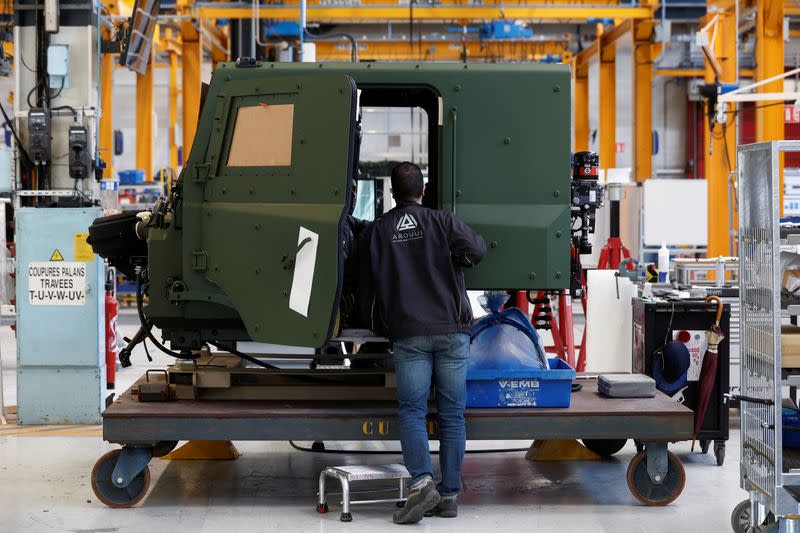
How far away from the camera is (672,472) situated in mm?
5520

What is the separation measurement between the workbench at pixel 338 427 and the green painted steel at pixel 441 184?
44 cm

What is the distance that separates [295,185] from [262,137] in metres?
0.31

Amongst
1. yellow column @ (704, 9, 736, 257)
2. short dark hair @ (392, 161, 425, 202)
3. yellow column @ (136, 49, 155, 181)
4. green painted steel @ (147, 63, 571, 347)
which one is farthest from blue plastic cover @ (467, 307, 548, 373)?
yellow column @ (136, 49, 155, 181)

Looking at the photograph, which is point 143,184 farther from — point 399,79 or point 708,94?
point 399,79

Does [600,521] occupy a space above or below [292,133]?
below

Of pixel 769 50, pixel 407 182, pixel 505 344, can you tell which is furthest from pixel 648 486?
pixel 769 50

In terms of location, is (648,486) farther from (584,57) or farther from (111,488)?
(584,57)

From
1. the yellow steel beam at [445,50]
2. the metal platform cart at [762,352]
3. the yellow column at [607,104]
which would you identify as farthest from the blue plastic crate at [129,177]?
the metal platform cart at [762,352]

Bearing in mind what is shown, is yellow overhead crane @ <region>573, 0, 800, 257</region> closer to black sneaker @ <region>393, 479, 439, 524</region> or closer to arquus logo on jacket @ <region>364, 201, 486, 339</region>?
arquus logo on jacket @ <region>364, 201, 486, 339</region>

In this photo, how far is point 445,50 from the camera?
21016mm

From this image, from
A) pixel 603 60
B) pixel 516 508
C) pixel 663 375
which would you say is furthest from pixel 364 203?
pixel 603 60

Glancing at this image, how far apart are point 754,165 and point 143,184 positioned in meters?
14.2

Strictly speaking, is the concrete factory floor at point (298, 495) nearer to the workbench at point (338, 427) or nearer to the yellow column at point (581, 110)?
the workbench at point (338, 427)

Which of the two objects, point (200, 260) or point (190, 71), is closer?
point (200, 260)
